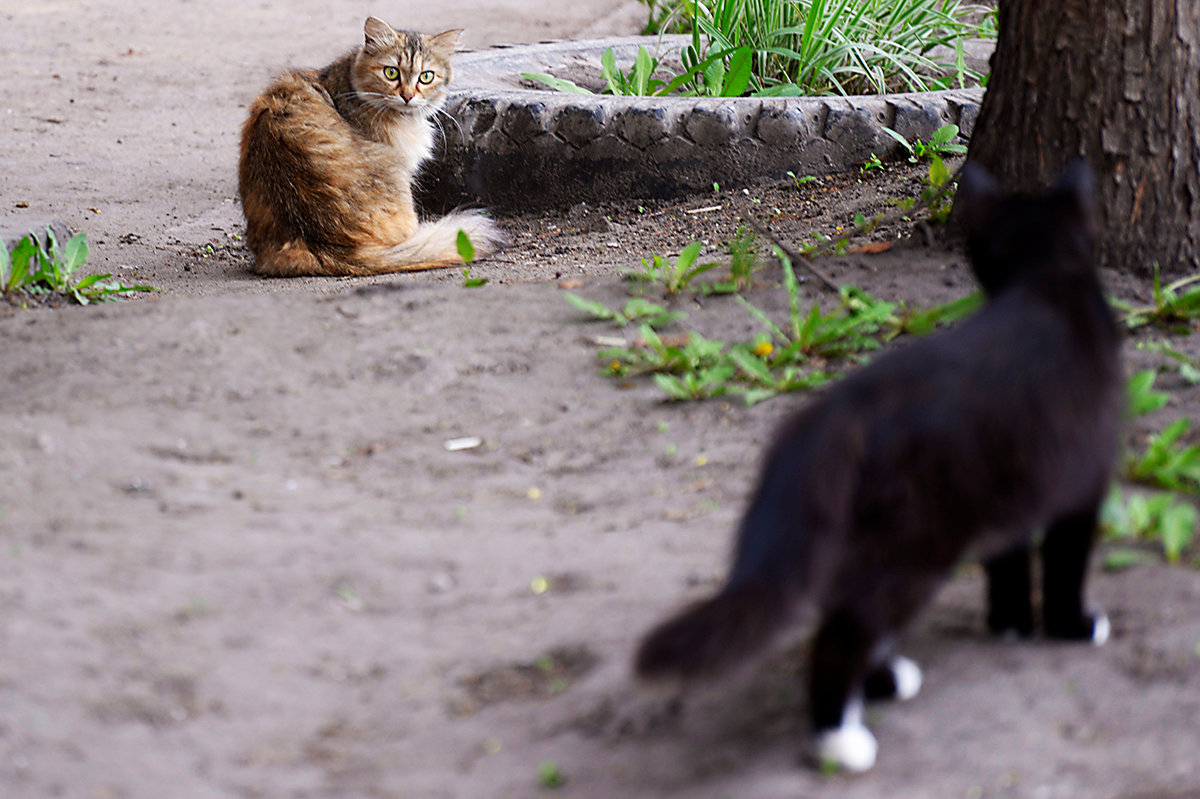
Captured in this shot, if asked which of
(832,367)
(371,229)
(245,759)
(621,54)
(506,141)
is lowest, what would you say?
(245,759)

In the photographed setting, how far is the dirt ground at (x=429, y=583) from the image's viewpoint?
1.63 meters

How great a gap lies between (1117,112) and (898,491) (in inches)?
85.1

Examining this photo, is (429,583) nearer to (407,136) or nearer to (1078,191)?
(1078,191)

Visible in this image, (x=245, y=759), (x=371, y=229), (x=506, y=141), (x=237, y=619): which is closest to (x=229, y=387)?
(x=237, y=619)

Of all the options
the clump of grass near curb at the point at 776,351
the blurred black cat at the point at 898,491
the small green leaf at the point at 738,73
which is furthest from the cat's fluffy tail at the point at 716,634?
the small green leaf at the point at 738,73

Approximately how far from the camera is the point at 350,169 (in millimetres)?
4973

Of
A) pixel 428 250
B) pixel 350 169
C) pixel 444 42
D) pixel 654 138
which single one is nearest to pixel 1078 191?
pixel 428 250

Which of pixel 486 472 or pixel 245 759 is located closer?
pixel 245 759

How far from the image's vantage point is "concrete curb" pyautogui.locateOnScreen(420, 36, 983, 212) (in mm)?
5133

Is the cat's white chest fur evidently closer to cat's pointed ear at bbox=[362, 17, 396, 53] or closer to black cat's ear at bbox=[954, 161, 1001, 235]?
cat's pointed ear at bbox=[362, 17, 396, 53]

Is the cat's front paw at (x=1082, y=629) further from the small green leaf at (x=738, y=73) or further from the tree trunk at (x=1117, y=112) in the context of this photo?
the small green leaf at (x=738, y=73)

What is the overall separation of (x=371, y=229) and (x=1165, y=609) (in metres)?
3.85

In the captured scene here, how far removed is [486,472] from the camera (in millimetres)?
2654

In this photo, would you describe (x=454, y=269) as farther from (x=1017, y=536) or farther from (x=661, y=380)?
(x=1017, y=536)
